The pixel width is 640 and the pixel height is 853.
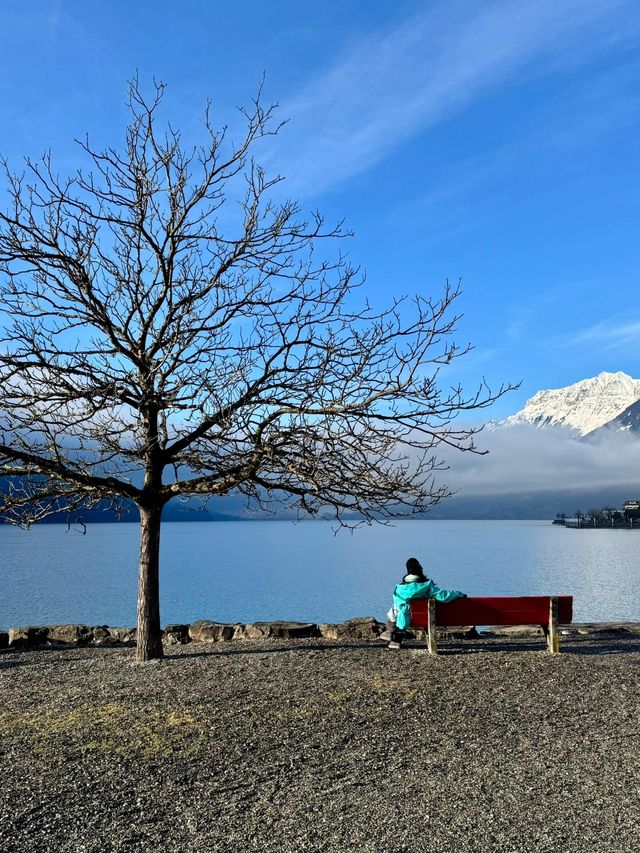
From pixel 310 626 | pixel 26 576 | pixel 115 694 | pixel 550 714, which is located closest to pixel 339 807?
pixel 550 714

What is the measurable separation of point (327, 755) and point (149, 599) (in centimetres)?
584

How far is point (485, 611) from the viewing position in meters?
11.8

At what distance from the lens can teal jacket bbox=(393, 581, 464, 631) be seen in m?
12.0

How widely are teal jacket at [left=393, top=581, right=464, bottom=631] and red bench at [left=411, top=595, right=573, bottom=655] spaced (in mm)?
92

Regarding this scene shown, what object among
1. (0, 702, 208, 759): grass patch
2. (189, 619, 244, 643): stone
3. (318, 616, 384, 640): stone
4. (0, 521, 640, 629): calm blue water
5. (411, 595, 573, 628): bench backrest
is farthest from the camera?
(0, 521, 640, 629): calm blue water

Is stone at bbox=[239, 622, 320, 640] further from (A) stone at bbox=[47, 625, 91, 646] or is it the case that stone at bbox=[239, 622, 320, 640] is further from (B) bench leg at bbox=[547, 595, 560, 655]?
(B) bench leg at bbox=[547, 595, 560, 655]

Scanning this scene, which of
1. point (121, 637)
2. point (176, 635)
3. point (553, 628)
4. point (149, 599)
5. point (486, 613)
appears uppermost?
point (149, 599)

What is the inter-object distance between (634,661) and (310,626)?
19.5 ft

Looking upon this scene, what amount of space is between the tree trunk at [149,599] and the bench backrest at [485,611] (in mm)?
4260

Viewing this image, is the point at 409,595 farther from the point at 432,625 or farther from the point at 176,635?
the point at 176,635

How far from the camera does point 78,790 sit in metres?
6.52

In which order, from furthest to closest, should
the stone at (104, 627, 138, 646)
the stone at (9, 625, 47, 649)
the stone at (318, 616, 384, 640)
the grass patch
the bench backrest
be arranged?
the stone at (104, 627, 138, 646), the stone at (9, 625, 47, 649), the stone at (318, 616, 384, 640), the bench backrest, the grass patch

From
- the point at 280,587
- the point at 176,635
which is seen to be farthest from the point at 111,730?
the point at 280,587

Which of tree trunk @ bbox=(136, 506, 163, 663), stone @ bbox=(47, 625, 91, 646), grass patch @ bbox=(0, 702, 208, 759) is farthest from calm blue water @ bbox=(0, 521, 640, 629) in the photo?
grass patch @ bbox=(0, 702, 208, 759)
